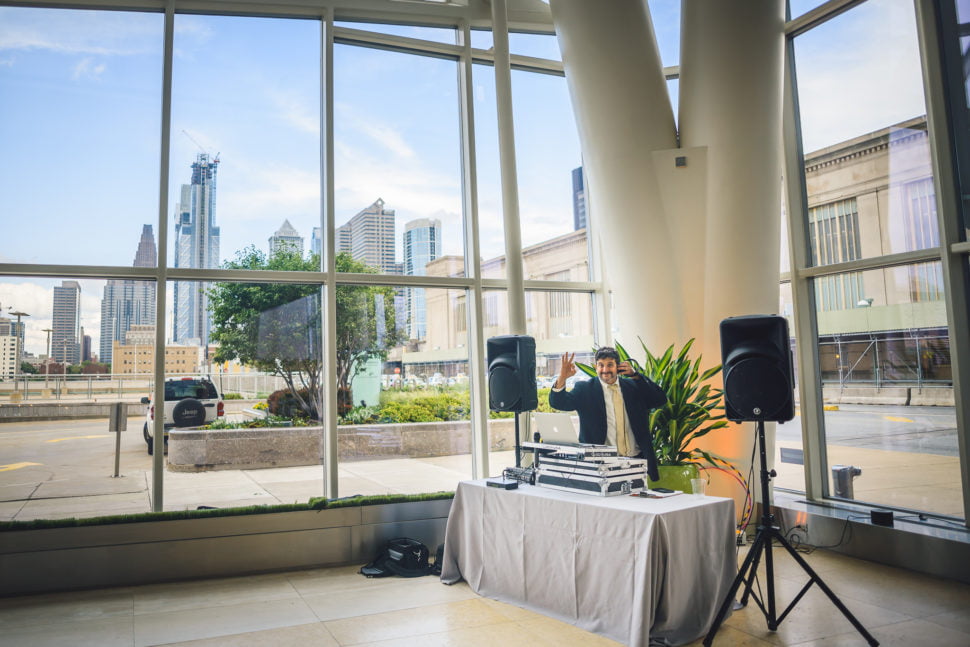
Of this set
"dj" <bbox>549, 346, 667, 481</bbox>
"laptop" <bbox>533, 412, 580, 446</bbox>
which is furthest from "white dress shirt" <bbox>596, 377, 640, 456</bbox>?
"laptop" <bbox>533, 412, 580, 446</bbox>

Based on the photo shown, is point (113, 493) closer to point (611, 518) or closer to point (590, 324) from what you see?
point (611, 518)

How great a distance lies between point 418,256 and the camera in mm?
6242

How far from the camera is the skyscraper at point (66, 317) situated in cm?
529

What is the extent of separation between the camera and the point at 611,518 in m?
3.46

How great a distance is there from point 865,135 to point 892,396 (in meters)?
2.14

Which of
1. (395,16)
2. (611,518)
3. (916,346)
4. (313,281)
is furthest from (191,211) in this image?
(916,346)

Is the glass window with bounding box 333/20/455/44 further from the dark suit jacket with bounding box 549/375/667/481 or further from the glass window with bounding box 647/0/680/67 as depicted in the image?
the dark suit jacket with bounding box 549/375/667/481

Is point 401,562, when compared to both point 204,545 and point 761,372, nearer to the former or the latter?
point 204,545

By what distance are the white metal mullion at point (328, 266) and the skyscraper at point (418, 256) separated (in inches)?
27.4

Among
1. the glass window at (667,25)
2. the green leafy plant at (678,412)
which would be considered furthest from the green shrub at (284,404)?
the glass window at (667,25)

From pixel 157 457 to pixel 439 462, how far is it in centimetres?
230

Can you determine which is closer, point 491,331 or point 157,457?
point 157,457

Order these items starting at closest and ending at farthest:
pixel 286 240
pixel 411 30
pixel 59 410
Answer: pixel 59 410
pixel 286 240
pixel 411 30

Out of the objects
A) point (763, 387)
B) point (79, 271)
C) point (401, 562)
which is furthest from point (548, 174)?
point (79, 271)
